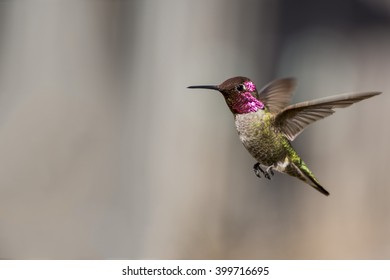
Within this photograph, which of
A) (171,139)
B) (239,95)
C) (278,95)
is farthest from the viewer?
(171,139)

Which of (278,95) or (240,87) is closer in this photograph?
(240,87)

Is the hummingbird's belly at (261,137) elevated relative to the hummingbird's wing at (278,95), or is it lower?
lower

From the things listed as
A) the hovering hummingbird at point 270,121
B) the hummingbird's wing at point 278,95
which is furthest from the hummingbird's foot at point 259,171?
the hummingbird's wing at point 278,95

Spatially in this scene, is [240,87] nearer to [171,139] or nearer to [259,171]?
[259,171]

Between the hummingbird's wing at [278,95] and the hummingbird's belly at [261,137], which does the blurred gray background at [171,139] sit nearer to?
the hummingbird's wing at [278,95]

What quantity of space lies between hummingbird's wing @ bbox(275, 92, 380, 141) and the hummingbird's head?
0.04 meters

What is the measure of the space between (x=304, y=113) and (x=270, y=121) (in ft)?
0.12

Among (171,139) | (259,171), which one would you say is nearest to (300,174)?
(259,171)

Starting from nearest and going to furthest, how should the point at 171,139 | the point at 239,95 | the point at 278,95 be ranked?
the point at 239,95 < the point at 278,95 < the point at 171,139

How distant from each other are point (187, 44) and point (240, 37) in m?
0.23

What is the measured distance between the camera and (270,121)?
73 centimetres

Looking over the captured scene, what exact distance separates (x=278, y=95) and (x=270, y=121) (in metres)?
0.11

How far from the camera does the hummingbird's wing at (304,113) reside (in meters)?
0.62

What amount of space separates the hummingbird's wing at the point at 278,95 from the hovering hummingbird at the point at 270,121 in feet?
0.08
